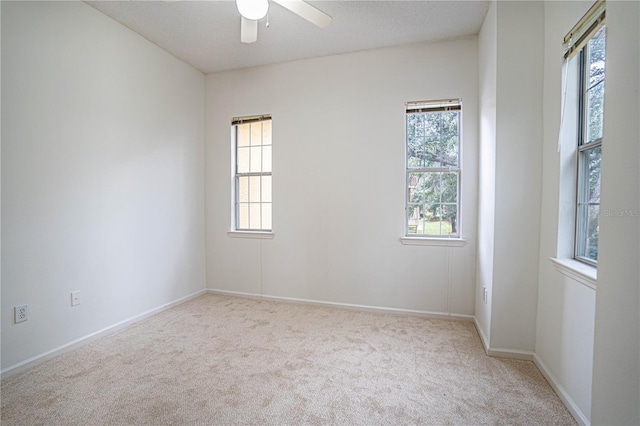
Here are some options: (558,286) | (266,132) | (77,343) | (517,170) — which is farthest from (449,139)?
(77,343)

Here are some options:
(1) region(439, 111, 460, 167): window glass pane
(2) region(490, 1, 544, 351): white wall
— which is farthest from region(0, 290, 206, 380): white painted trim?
(1) region(439, 111, 460, 167): window glass pane

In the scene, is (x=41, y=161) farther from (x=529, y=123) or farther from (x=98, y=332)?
(x=529, y=123)

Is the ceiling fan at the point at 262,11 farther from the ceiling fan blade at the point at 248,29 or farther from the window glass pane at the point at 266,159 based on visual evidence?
the window glass pane at the point at 266,159

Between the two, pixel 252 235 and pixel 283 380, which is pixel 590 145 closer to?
pixel 283 380

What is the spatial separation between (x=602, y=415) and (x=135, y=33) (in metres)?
4.13

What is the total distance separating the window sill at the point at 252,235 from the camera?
3.71m

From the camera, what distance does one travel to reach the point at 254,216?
3.87m

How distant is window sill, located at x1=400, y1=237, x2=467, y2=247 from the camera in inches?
121

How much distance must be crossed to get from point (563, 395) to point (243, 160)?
369cm

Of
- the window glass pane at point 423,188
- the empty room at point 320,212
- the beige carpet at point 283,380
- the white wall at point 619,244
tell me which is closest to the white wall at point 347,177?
the empty room at point 320,212

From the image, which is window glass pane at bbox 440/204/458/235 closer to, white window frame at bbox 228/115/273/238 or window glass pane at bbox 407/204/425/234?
window glass pane at bbox 407/204/425/234

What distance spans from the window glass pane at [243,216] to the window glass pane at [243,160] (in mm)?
456

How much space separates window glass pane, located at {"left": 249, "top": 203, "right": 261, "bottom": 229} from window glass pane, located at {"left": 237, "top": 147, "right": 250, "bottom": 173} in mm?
472

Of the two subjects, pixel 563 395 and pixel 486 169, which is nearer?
pixel 563 395
